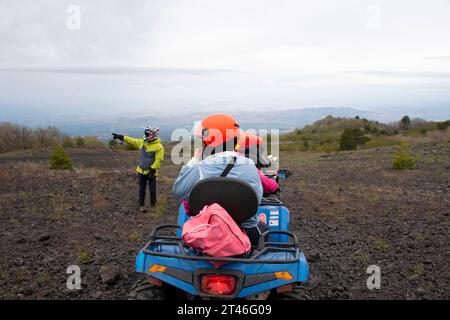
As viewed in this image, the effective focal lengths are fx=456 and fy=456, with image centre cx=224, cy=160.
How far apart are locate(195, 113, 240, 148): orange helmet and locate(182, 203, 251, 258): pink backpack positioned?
90 cm

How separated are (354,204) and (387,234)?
3045mm

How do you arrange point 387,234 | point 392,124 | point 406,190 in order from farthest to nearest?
point 392,124 < point 406,190 < point 387,234

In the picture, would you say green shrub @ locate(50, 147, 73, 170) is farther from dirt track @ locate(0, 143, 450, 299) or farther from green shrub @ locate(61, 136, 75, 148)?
green shrub @ locate(61, 136, 75, 148)

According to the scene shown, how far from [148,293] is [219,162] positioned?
1235 millimetres

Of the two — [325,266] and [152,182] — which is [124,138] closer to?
[152,182]

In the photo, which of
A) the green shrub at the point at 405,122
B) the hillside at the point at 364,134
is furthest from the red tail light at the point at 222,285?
the green shrub at the point at 405,122

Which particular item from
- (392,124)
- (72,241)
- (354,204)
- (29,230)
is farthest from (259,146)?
(392,124)

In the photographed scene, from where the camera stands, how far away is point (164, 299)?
12.5 ft

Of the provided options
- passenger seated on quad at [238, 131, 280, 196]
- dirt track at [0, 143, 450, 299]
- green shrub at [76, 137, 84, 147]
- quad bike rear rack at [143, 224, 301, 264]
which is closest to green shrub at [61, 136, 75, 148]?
green shrub at [76, 137, 84, 147]

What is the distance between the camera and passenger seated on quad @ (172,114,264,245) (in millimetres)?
3838

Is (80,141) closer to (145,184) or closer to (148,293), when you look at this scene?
(145,184)

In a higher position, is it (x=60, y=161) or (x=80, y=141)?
(x=60, y=161)

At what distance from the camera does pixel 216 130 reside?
4.22m

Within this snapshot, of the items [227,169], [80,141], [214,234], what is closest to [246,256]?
[214,234]
